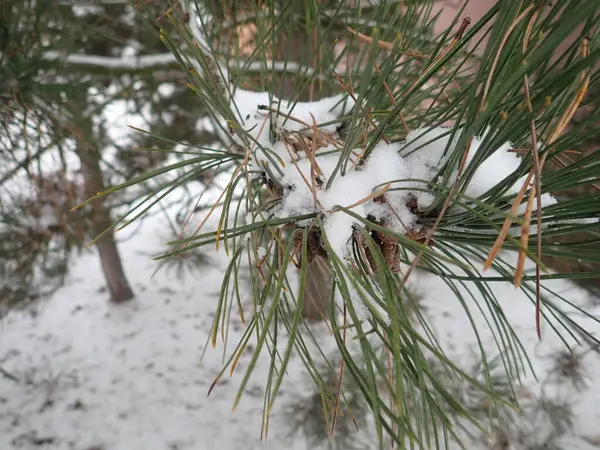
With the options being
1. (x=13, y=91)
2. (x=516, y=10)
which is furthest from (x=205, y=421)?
(x=516, y=10)

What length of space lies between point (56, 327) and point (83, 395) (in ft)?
1.42

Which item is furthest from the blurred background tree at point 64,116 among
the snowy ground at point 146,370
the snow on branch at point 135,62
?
the snowy ground at point 146,370

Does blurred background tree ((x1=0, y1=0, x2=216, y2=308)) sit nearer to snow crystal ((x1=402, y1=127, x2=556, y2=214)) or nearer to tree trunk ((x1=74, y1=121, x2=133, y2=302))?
tree trunk ((x1=74, y1=121, x2=133, y2=302))

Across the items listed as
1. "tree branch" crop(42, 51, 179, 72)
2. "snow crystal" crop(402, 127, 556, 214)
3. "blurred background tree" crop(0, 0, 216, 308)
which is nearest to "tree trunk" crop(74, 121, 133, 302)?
"blurred background tree" crop(0, 0, 216, 308)

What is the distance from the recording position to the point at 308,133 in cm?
41

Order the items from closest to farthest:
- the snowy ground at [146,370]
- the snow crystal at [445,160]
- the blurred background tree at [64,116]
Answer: the snow crystal at [445,160], the blurred background tree at [64,116], the snowy ground at [146,370]

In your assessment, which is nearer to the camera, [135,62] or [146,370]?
[135,62]

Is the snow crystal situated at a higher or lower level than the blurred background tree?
lower

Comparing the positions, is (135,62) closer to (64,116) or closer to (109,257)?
(64,116)

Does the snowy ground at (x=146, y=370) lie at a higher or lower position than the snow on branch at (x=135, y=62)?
lower

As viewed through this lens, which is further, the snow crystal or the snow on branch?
the snow on branch

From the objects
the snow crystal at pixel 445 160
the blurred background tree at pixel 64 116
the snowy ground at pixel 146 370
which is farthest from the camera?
the snowy ground at pixel 146 370

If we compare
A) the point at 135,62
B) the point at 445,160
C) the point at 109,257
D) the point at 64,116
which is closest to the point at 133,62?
the point at 135,62

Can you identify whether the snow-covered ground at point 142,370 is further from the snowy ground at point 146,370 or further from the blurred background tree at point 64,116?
the blurred background tree at point 64,116
